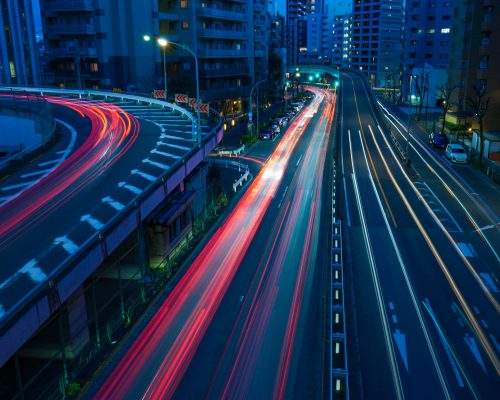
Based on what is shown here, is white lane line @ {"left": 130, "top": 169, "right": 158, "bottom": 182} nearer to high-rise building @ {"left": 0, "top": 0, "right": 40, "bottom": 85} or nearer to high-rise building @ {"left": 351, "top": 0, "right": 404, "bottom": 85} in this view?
high-rise building @ {"left": 0, "top": 0, "right": 40, "bottom": 85}

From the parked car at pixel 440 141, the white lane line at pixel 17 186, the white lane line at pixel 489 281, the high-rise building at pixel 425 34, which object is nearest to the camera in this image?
the white lane line at pixel 489 281

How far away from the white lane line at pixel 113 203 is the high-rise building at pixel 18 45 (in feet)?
193

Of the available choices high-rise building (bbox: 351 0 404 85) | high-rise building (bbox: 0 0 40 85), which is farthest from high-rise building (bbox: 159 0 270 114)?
high-rise building (bbox: 351 0 404 85)

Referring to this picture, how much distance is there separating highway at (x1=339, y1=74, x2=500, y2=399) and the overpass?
31.5 feet

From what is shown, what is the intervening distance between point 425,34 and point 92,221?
375 feet

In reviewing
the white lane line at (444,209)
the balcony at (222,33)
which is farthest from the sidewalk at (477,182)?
the balcony at (222,33)

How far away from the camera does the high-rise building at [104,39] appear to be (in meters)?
68.1

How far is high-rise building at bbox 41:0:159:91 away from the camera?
68125 millimetres

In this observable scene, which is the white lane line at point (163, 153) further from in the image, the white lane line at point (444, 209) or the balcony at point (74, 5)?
the balcony at point (74, 5)

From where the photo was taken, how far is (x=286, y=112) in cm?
9194

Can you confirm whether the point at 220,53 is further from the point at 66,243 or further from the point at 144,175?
the point at 66,243

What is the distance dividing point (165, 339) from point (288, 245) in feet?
35.4

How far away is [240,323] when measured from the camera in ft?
60.3

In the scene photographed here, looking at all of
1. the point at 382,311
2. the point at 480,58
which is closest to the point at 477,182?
the point at 382,311
